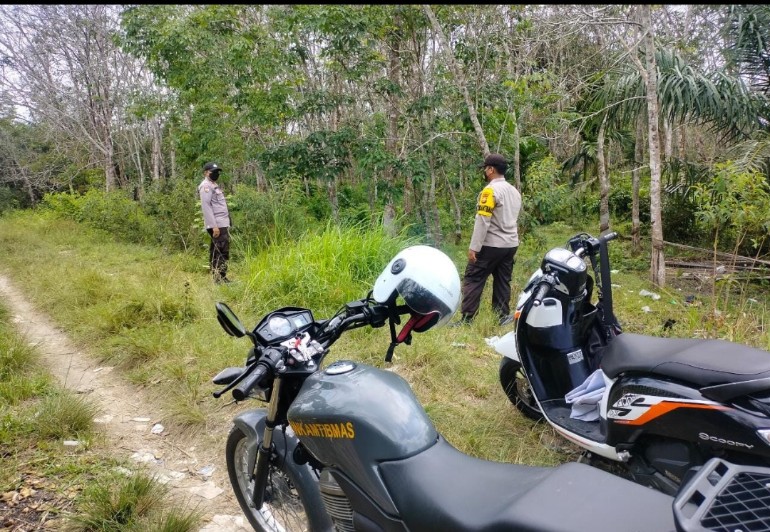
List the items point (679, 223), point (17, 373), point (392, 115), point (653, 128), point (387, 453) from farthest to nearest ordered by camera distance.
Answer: point (679, 223) → point (392, 115) → point (653, 128) → point (17, 373) → point (387, 453)

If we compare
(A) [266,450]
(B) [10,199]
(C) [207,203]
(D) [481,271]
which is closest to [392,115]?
(C) [207,203]

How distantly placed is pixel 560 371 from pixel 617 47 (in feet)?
25.4

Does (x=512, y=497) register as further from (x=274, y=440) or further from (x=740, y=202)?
(x=740, y=202)

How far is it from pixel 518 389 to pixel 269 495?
5.73 ft

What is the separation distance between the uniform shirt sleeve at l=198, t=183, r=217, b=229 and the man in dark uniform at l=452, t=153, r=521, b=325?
3.36m

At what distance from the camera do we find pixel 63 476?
8.62 ft

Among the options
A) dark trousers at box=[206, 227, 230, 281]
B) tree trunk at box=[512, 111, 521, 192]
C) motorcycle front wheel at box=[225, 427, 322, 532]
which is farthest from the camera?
tree trunk at box=[512, 111, 521, 192]

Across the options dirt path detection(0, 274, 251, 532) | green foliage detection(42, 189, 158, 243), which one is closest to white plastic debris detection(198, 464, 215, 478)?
dirt path detection(0, 274, 251, 532)

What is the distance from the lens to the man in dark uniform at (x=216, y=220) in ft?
20.9

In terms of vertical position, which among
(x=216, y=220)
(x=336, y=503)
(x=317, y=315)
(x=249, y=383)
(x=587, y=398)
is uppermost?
(x=249, y=383)

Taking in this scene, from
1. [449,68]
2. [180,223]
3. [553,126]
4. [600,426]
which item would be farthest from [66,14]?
[600,426]

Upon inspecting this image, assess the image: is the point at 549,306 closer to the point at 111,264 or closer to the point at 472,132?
the point at 472,132

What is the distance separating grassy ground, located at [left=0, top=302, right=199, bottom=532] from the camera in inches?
89.7

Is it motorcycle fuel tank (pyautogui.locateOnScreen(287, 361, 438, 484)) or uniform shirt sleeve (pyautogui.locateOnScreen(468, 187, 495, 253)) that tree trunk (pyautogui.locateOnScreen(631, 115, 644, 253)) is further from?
motorcycle fuel tank (pyautogui.locateOnScreen(287, 361, 438, 484))
